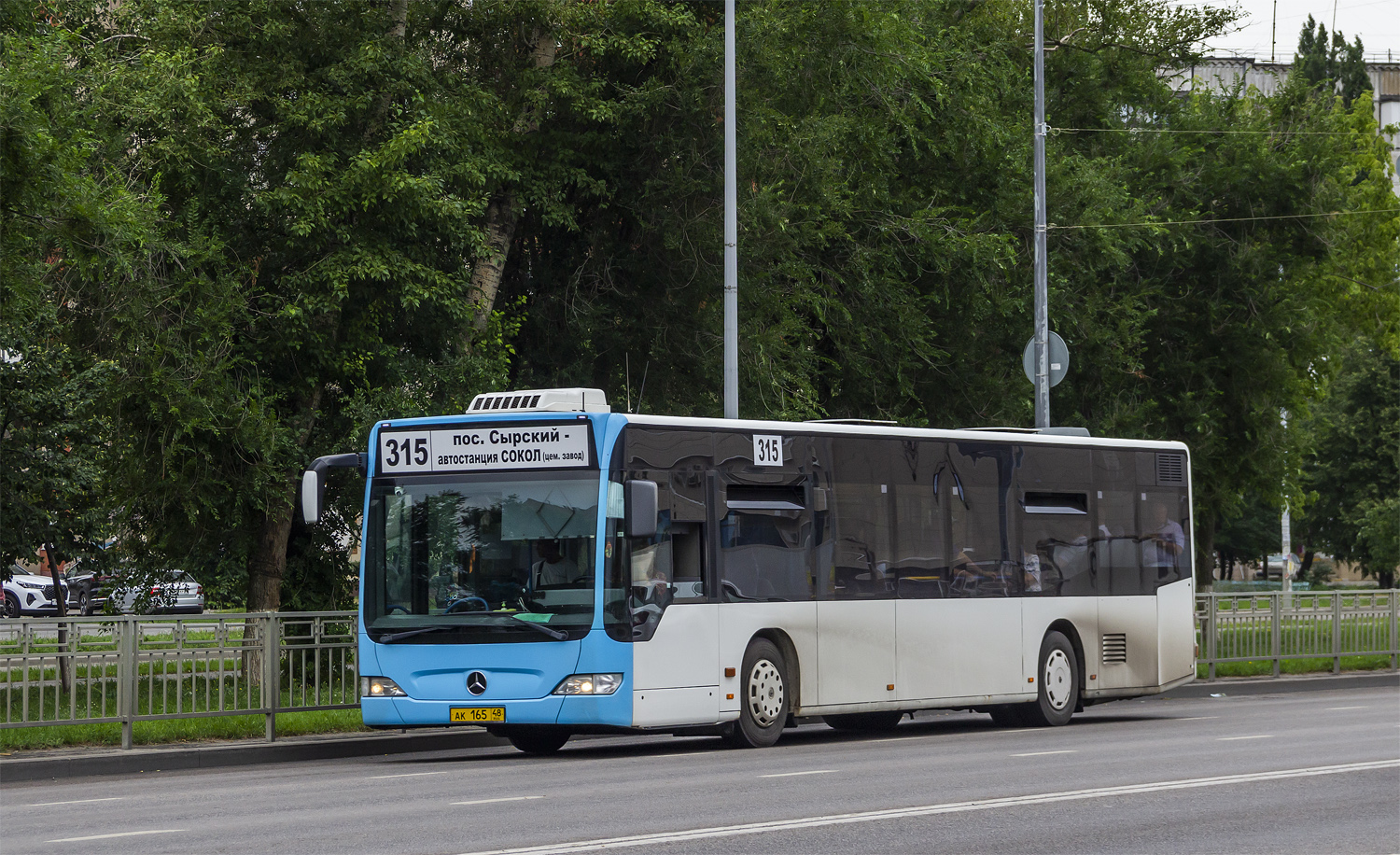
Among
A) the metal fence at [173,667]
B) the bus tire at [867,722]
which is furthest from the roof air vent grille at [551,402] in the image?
the bus tire at [867,722]

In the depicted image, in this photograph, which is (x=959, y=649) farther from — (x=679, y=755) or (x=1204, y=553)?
(x=1204, y=553)

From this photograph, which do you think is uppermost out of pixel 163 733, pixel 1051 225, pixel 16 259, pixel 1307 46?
pixel 1307 46

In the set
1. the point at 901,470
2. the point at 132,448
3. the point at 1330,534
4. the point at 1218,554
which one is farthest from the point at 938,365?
the point at 1218,554

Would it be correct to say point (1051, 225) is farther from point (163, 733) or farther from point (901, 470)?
point (163, 733)

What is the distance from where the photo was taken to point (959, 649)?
18906 mm

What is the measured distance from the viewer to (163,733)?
1712cm

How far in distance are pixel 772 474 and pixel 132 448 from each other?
8.01m

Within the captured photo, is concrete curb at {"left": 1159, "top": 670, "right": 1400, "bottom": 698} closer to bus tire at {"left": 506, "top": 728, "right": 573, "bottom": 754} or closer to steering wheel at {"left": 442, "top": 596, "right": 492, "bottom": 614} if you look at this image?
bus tire at {"left": 506, "top": 728, "right": 573, "bottom": 754}

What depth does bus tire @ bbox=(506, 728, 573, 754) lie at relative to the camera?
16.6m

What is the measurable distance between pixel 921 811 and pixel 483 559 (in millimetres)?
5530

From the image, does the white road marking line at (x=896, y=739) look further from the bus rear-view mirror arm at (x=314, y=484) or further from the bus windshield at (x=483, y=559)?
the bus rear-view mirror arm at (x=314, y=484)

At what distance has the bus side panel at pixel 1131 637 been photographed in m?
20.9

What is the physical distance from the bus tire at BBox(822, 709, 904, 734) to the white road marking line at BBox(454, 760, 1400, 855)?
627cm

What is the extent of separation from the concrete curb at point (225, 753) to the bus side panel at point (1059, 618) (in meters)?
5.64
